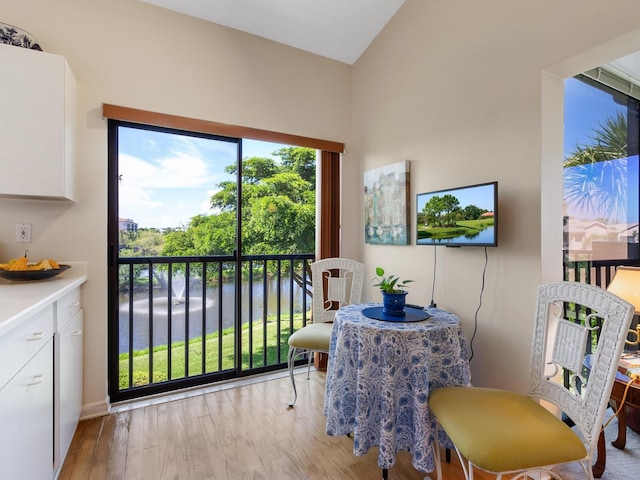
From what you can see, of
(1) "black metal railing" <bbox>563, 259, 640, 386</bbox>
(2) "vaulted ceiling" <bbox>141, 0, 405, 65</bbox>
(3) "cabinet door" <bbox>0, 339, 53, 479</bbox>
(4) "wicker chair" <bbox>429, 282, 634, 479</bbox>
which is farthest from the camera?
(2) "vaulted ceiling" <bbox>141, 0, 405, 65</bbox>

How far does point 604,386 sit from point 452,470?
995mm

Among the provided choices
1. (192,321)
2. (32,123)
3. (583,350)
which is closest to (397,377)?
(583,350)

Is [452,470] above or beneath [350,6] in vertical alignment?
beneath

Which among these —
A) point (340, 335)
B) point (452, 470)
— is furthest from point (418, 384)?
point (452, 470)

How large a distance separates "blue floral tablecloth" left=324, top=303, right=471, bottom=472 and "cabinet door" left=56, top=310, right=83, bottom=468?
141cm

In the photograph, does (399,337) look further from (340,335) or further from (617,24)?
(617,24)

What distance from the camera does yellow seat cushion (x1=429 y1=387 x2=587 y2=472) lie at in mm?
1084

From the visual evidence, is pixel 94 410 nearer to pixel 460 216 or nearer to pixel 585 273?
pixel 460 216

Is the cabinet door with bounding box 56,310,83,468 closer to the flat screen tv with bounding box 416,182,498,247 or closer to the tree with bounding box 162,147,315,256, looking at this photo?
the tree with bounding box 162,147,315,256

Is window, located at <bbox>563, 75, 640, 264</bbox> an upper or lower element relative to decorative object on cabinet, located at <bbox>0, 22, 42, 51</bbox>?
lower

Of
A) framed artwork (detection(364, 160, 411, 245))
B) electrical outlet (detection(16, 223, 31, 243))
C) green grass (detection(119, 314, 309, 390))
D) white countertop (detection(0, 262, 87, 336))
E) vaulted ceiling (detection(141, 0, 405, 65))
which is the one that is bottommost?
green grass (detection(119, 314, 309, 390))

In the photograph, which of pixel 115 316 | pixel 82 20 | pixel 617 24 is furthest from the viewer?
pixel 115 316

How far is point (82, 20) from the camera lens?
216cm

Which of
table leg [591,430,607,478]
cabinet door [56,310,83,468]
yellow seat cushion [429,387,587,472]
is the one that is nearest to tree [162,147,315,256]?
cabinet door [56,310,83,468]
